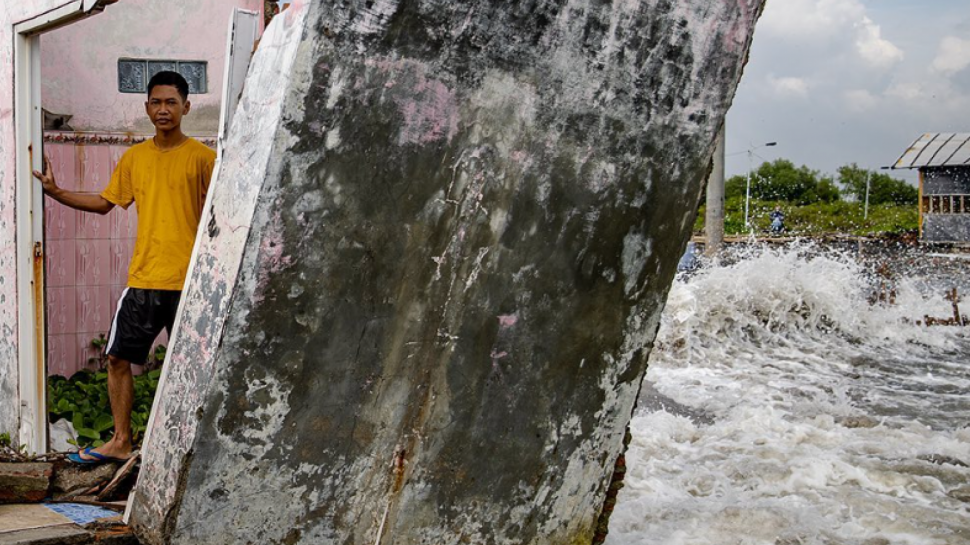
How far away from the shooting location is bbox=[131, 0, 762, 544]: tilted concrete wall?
10.9 ft

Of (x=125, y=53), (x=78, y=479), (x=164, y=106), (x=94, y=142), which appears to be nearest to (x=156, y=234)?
(x=164, y=106)

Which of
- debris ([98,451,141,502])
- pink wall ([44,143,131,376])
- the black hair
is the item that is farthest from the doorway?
debris ([98,451,141,502])

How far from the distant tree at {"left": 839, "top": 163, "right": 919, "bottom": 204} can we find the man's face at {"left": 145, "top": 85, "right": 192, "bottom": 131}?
156 ft

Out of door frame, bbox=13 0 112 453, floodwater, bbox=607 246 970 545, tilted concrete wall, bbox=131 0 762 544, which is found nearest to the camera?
tilted concrete wall, bbox=131 0 762 544

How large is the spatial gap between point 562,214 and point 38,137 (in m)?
2.84

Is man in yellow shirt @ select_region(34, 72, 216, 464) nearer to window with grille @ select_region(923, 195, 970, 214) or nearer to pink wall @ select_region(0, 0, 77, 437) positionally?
pink wall @ select_region(0, 0, 77, 437)

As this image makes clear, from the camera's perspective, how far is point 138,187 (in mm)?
4535

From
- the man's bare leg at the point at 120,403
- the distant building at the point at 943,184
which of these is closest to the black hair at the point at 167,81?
the man's bare leg at the point at 120,403

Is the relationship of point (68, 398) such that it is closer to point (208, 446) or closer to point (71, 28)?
point (71, 28)

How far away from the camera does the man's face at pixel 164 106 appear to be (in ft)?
14.7

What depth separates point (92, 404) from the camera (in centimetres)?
593

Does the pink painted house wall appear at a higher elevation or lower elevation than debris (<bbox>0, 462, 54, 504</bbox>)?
higher

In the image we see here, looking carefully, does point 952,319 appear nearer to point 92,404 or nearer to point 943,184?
point 943,184

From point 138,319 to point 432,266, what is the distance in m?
1.70
